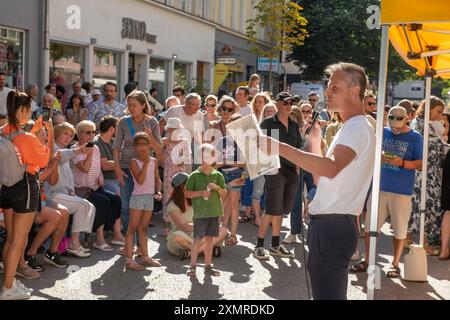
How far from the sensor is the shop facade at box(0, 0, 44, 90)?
1428 centimetres

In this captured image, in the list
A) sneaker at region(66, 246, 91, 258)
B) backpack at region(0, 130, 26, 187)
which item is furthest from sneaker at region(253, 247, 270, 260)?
backpack at region(0, 130, 26, 187)

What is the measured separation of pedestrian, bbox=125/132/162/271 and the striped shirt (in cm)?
89

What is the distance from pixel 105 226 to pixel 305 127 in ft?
12.7

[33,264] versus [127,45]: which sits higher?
[127,45]

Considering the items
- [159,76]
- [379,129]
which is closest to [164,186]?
[379,129]

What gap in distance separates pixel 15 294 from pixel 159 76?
19.2 meters

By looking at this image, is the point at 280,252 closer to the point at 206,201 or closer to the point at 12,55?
the point at 206,201

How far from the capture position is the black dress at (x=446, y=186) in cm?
803

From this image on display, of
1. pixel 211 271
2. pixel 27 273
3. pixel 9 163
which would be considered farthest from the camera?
pixel 211 271

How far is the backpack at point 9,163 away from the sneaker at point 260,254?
3157mm

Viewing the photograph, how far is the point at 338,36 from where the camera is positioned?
39094 mm

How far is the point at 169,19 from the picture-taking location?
24109mm
